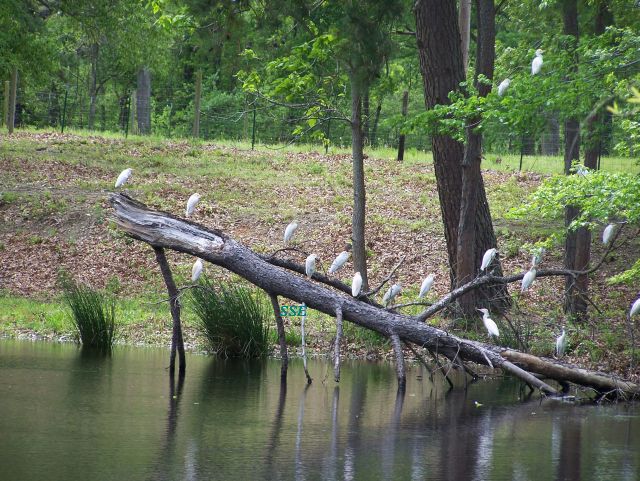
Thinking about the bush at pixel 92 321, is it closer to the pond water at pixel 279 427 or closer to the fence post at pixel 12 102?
the pond water at pixel 279 427

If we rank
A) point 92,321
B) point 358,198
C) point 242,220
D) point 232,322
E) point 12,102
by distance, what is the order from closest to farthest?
point 232,322 < point 92,321 < point 358,198 < point 242,220 < point 12,102

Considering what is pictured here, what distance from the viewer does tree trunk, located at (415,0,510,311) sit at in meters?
15.2

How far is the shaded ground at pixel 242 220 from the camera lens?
16422 mm

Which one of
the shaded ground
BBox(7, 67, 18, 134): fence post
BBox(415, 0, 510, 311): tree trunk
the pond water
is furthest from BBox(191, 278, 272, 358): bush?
BBox(7, 67, 18, 134): fence post

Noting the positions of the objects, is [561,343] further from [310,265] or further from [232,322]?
A: [232,322]

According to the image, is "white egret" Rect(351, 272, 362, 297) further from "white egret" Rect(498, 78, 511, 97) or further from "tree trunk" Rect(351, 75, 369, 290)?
"tree trunk" Rect(351, 75, 369, 290)

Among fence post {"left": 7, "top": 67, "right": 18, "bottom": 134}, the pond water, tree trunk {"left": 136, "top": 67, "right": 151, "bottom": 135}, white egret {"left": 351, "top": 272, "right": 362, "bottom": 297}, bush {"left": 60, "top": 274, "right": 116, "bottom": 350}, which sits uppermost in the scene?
tree trunk {"left": 136, "top": 67, "right": 151, "bottom": 135}

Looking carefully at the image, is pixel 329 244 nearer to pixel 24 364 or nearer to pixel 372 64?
pixel 372 64

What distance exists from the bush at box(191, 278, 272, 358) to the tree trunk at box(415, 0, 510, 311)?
338cm

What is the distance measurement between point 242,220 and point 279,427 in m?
12.9

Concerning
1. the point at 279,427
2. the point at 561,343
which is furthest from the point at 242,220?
the point at 279,427

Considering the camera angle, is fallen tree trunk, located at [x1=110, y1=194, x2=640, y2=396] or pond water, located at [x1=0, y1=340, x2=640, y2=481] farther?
fallen tree trunk, located at [x1=110, y1=194, x2=640, y2=396]

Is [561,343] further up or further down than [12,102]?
further down

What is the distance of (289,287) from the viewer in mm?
11562
